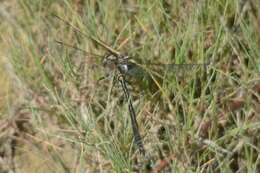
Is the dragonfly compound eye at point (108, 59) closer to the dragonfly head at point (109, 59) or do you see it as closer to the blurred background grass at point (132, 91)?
the dragonfly head at point (109, 59)

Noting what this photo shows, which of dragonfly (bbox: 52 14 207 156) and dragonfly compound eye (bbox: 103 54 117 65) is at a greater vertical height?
dragonfly compound eye (bbox: 103 54 117 65)

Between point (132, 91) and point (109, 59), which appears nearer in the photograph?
point (109, 59)

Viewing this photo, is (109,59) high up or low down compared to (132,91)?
up

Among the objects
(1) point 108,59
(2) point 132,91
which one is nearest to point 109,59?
(1) point 108,59

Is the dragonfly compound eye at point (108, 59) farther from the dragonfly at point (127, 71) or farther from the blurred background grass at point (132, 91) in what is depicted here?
the blurred background grass at point (132, 91)

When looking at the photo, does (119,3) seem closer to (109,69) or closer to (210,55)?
(109,69)

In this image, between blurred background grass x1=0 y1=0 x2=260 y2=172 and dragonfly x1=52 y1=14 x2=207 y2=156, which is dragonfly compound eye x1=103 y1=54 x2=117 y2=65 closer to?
dragonfly x1=52 y1=14 x2=207 y2=156

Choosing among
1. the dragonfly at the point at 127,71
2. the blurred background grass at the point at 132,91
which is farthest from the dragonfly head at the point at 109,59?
the blurred background grass at the point at 132,91

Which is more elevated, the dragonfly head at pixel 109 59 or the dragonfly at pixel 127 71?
the dragonfly head at pixel 109 59

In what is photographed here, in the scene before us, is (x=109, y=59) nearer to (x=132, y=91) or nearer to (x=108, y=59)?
(x=108, y=59)

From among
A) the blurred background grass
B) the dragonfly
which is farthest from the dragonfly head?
the blurred background grass
